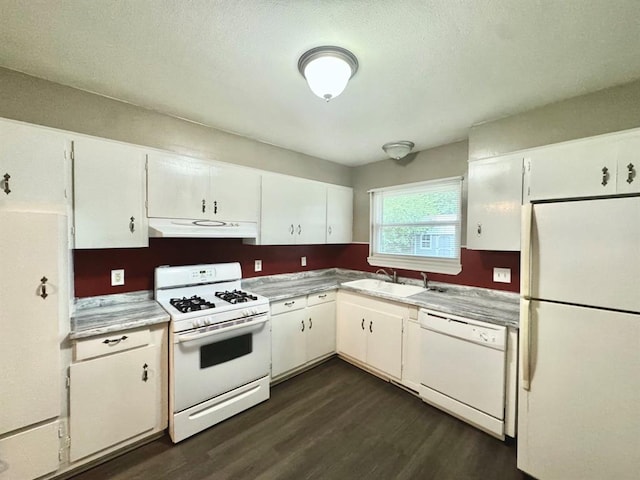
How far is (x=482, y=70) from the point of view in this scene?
1.65 metres

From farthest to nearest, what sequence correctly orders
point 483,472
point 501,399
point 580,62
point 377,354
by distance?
1. point 377,354
2. point 501,399
3. point 483,472
4. point 580,62

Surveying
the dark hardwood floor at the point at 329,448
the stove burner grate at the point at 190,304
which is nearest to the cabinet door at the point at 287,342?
the dark hardwood floor at the point at 329,448

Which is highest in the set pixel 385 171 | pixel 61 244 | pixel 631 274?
pixel 385 171

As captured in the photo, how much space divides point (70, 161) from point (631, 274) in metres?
3.31

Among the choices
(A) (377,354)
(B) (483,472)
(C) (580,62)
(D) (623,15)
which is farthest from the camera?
(A) (377,354)

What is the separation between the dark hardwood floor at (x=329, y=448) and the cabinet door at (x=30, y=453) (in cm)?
24

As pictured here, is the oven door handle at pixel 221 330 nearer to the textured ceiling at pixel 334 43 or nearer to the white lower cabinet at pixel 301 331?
the white lower cabinet at pixel 301 331

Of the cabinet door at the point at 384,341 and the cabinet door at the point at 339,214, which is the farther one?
the cabinet door at the point at 339,214

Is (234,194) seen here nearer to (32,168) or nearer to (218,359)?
(32,168)

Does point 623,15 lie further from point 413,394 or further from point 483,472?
point 413,394

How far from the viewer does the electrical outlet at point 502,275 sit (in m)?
2.45

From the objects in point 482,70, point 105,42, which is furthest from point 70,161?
point 482,70

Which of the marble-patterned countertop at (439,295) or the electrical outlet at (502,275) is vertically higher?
the electrical outlet at (502,275)

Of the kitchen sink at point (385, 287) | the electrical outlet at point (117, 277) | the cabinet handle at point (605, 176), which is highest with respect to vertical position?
the cabinet handle at point (605, 176)
